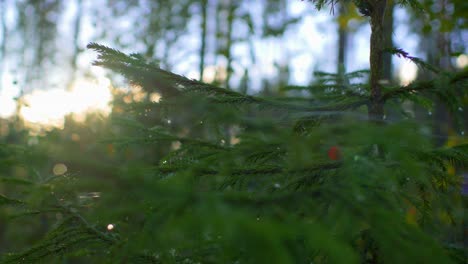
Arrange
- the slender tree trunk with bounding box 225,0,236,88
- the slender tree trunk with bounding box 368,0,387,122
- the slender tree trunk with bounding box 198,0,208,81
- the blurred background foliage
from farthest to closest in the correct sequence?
1. the slender tree trunk with bounding box 198,0,208,81
2. the slender tree trunk with bounding box 225,0,236,88
3. the slender tree trunk with bounding box 368,0,387,122
4. the blurred background foliage

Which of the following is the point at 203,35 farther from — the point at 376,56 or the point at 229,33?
the point at 376,56

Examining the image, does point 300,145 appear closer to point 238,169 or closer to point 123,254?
point 238,169

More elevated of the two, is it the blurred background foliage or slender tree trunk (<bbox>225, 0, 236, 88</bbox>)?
slender tree trunk (<bbox>225, 0, 236, 88</bbox>)

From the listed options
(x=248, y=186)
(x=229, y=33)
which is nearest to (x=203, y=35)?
(x=229, y=33)

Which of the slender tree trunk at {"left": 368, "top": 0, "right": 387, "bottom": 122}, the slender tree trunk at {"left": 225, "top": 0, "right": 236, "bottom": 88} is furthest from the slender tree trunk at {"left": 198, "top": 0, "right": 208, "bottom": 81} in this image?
the slender tree trunk at {"left": 368, "top": 0, "right": 387, "bottom": 122}

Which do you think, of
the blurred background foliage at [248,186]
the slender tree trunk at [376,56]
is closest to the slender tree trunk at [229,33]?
the blurred background foliage at [248,186]

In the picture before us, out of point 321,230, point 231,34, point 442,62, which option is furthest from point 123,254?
point 231,34

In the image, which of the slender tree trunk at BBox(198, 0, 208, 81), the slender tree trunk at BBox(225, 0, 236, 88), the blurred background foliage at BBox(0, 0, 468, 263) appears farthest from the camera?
the slender tree trunk at BBox(198, 0, 208, 81)

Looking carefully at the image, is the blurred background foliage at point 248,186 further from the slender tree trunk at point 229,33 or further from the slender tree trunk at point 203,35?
the slender tree trunk at point 203,35

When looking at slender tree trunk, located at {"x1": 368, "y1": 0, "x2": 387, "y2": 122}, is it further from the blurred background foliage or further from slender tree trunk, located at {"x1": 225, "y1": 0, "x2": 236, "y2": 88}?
slender tree trunk, located at {"x1": 225, "y1": 0, "x2": 236, "y2": 88}
